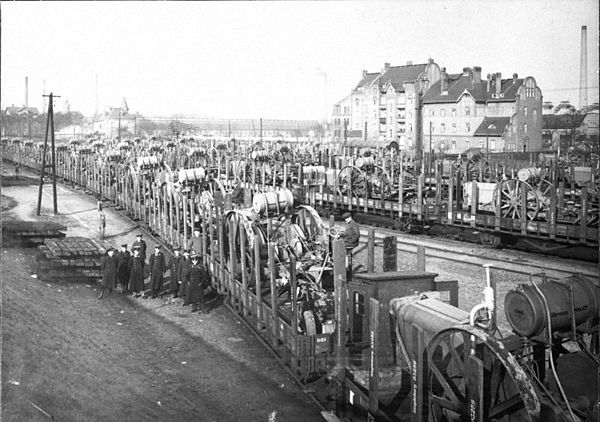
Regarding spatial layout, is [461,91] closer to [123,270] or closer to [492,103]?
[492,103]

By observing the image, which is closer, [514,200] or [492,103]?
[514,200]

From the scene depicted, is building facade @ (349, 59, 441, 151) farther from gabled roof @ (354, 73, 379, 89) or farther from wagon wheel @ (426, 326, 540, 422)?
wagon wheel @ (426, 326, 540, 422)

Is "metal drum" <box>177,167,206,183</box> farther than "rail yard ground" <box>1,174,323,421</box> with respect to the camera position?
Yes

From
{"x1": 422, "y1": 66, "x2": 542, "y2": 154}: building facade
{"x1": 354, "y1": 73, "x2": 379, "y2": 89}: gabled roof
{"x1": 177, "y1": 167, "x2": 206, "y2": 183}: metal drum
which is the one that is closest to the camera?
{"x1": 177, "y1": 167, "x2": 206, "y2": 183}: metal drum

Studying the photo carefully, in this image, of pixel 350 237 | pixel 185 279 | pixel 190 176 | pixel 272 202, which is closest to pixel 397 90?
pixel 190 176

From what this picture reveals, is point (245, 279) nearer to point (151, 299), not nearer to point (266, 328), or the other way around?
point (266, 328)

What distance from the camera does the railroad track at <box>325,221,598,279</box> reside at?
19156 millimetres

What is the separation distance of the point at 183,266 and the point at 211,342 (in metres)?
3.39

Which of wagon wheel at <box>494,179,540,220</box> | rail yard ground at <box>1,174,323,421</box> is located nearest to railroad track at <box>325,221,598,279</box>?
wagon wheel at <box>494,179,540,220</box>

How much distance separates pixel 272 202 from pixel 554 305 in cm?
1038

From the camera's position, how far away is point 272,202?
16.8 m

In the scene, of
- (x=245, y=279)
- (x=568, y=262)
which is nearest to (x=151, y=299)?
(x=245, y=279)

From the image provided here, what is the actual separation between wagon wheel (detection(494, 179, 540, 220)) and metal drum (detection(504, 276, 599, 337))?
1716cm

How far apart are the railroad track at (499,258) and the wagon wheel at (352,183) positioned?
25.9 feet
